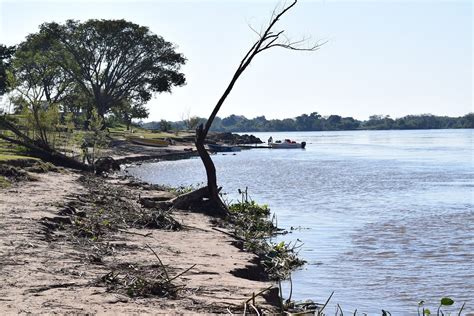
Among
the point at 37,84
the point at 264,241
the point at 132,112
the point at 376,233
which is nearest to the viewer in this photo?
the point at 264,241

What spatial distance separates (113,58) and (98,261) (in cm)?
6457

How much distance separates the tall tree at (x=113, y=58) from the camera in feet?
238

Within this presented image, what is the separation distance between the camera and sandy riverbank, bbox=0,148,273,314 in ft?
28.9

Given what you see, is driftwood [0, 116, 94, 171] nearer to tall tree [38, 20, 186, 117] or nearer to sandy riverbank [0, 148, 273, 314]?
sandy riverbank [0, 148, 273, 314]

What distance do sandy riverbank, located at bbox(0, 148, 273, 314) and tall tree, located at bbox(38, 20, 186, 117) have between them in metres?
54.3

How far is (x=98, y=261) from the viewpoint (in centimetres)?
1141

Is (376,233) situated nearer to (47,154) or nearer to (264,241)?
(264,241)

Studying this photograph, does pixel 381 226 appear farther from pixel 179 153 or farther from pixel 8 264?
pixel 179 153

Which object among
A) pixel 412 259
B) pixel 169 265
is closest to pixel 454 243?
pixel 412 259

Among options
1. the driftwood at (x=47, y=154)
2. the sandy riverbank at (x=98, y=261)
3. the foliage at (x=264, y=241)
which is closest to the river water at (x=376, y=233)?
the foliage at (x=264, y=241)

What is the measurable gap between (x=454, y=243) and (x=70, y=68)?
199 ft

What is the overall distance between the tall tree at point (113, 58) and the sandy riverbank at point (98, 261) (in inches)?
2139

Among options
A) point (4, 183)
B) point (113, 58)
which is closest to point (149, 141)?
point (113, 58)

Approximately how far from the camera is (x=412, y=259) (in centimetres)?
1639
